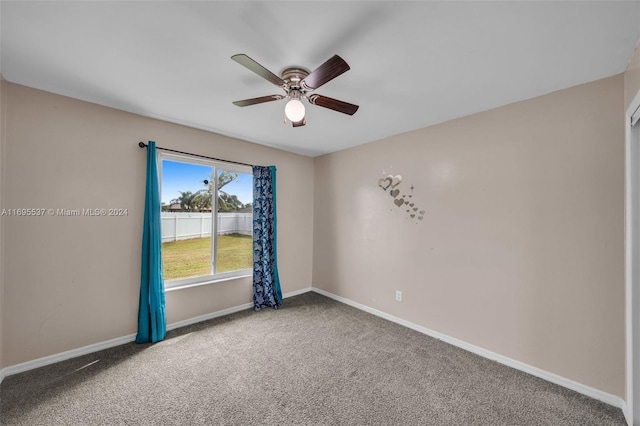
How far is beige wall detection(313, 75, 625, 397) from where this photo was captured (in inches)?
72.8

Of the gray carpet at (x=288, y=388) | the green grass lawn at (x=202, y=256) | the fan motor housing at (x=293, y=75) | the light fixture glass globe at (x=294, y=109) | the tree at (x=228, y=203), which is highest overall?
the fan motor housing at (x=293, y=75)

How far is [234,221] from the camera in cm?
359

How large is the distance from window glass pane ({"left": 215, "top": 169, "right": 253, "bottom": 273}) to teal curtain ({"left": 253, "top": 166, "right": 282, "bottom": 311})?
0.63ft

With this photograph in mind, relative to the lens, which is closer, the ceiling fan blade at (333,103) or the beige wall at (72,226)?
the ceiling fan blade at (333,103)

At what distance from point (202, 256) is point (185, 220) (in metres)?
0.54

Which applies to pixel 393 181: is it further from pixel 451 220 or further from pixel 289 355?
pixel 289 355

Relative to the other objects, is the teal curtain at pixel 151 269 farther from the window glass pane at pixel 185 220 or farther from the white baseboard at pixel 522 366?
the white baseboard at pixel 522 366

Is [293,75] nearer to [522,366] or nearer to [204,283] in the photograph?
[204,283]

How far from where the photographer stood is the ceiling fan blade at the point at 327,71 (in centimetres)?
133

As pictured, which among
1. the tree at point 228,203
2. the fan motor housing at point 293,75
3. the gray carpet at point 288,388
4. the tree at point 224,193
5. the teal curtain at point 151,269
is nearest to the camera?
the gray carpet at point 288,388

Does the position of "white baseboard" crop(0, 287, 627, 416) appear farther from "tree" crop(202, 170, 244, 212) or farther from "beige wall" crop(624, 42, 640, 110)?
"beige wall" crop(624, 42, 640, 110)

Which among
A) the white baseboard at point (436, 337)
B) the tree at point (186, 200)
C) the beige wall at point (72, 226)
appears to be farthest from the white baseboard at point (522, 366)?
the tree at point (186, 200)

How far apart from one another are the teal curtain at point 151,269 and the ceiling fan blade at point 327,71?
2.04 m

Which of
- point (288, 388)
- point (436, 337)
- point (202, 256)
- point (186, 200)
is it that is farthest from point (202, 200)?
point (436, 337)
